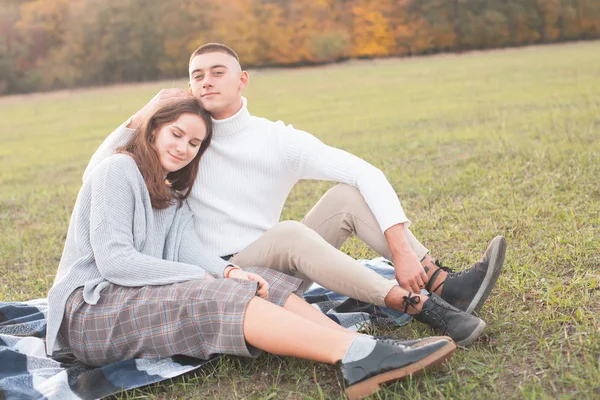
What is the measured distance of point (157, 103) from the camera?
3607mm

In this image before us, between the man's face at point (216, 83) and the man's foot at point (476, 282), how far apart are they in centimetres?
150

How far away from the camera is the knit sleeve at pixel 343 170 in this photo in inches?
137

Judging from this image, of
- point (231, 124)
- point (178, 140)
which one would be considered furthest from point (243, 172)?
point (178, 140)

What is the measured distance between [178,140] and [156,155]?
0.44ft

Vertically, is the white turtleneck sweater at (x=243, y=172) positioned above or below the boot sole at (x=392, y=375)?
above

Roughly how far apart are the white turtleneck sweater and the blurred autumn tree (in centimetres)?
4150

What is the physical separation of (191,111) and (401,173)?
480cm

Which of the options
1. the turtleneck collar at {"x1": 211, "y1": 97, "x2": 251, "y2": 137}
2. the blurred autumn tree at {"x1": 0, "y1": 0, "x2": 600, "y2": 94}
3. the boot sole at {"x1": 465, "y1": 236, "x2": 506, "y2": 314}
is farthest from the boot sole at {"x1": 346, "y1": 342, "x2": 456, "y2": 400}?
the blurred autumn tree at {"x1": 0, "y1": 0, "x2": 600, "y2": 94}

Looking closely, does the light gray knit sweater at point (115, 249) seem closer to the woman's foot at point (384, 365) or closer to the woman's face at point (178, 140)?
the woman's face at point (178, 140)

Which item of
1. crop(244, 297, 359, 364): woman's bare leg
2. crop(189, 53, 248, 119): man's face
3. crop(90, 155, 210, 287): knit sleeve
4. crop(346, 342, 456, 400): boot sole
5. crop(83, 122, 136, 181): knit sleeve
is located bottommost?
crop(346, 342, 456, 400): boot sole

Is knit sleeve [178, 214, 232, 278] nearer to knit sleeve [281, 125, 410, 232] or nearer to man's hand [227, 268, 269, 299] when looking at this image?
man's hand [227, 268, 269, 299]

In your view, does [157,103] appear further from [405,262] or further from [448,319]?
[448,319]

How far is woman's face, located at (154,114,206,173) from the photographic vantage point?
136 inches

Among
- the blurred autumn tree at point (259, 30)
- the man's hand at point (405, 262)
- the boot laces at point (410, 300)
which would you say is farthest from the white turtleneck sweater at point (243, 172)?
the blurred autumn tree at point (259, 30)
